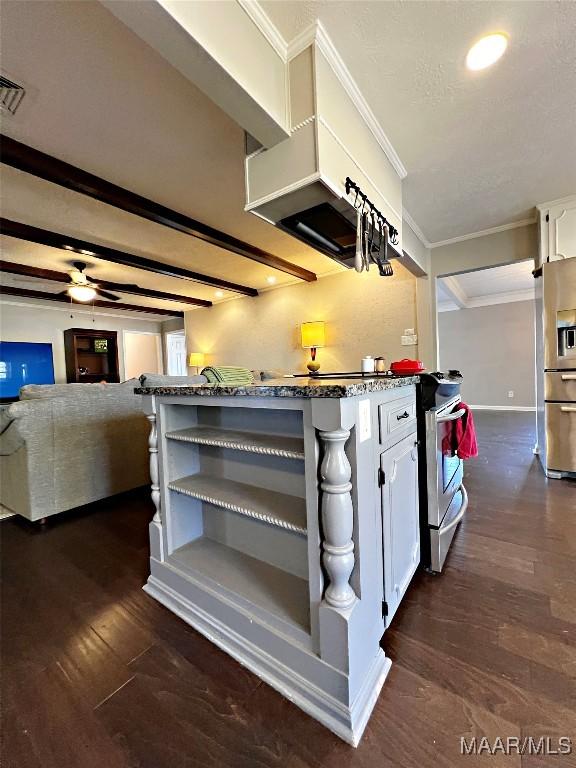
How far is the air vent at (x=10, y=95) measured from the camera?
1464mm

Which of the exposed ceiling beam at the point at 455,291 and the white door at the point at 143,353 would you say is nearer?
the exposed ceiling beam at the point at 455,291

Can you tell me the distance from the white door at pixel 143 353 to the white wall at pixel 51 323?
911 mm

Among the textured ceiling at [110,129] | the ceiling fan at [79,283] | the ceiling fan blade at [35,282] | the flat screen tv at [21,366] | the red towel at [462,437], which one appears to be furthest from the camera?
the flat screen tv at [21,366]

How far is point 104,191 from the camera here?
7.51ft

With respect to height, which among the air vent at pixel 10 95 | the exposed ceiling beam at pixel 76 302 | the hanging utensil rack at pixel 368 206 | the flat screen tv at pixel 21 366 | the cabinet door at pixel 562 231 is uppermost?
Answer: the exposed ceiling beam at pixel 76 302

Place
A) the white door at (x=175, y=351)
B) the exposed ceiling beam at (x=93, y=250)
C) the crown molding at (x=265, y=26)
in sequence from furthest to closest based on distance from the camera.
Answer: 1. the white door at (x=175, y=351)
2. the exposed ceiling beam at (x=93, y=250)
3. the crown molding at (x=265, y=26)

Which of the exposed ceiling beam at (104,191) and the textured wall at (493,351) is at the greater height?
the exposed ceiling beam at (104,191)

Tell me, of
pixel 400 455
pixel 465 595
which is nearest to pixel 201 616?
pixel 400 455

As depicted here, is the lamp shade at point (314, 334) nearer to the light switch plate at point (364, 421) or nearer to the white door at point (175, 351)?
the light switch plate at point (364, 421)

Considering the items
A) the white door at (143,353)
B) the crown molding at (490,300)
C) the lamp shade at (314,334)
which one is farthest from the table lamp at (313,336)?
the white door at (143,353)

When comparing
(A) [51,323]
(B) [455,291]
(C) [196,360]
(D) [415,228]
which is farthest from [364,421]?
(A) [51,323]

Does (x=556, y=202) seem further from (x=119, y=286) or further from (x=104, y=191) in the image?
(x=119, y=286)

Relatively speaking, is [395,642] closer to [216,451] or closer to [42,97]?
[216,451]

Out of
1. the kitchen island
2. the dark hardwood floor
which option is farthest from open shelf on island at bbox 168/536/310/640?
the dark hardwood floor
